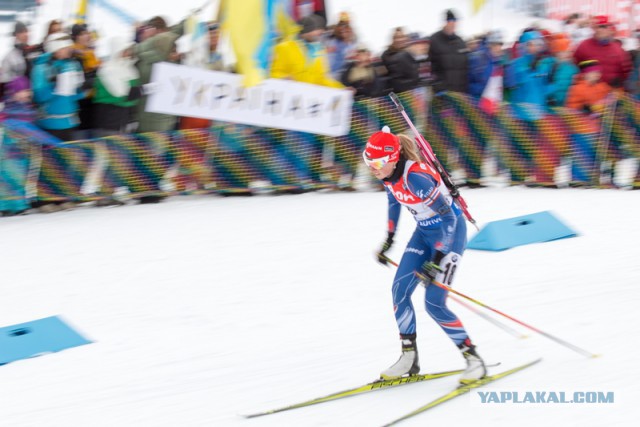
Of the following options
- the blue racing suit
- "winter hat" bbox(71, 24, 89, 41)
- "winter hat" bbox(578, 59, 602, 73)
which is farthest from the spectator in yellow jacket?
the blue racing suit

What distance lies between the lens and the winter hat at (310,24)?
10.9 meters

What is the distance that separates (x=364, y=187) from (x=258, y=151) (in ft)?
4.52

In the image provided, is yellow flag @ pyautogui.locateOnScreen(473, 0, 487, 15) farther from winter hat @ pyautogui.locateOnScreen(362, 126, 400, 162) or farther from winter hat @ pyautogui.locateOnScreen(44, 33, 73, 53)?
winter hat @ pyautogui.locateOnScreen(362, 126, 400, 162)

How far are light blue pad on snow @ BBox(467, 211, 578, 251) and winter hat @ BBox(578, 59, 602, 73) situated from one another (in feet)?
8.08

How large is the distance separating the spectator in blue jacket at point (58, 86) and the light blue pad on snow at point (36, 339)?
3.31m

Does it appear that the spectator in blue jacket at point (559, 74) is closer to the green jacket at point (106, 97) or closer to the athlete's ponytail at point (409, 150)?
the green jacket at point (106, 97)

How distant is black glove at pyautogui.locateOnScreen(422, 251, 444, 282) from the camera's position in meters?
5.62

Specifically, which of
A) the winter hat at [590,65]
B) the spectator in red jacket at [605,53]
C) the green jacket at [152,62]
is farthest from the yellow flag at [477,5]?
the green jacket at [152,62]

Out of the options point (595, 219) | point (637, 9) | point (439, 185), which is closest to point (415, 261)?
point (439, 185)

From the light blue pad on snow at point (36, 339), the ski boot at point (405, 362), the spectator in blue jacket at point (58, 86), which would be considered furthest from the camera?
the spectator in blue jacket at point (58, 86)

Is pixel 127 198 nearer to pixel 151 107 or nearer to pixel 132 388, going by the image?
pixel 151 107

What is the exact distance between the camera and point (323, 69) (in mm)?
10734

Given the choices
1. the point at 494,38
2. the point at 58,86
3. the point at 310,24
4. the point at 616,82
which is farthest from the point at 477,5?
the point at 58,86

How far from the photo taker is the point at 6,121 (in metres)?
9.72
